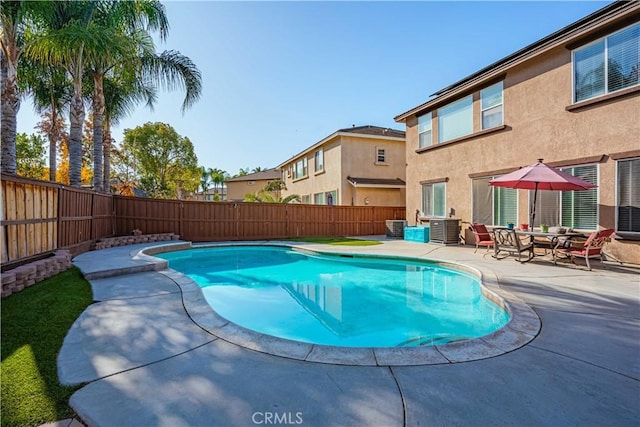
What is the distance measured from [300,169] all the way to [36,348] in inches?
960

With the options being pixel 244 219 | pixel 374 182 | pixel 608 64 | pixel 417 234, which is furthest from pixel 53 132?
pixel 608 64

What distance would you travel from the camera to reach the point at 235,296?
23.9ft

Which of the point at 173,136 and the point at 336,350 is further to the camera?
the point at 173,136

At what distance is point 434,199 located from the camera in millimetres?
14844

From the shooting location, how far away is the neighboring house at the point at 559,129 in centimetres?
812

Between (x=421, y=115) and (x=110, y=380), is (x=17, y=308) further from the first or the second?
(x=421, y=115)

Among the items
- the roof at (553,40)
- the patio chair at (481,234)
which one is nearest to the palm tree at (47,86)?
the roof at (553,40)

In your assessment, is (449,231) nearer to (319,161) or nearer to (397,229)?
(397,229)

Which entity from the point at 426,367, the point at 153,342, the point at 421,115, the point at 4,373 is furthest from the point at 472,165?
the point at 4,373

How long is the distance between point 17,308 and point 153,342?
2705mm

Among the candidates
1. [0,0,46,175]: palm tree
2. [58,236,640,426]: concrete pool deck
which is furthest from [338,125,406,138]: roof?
[58,236,640,426]: concrete pool deck

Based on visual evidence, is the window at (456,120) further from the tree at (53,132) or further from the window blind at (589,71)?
the tree at (53,132)

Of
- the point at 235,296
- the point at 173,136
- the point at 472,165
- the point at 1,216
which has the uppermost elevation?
the point at 173,136

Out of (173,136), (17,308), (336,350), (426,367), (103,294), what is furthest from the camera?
(173,136)
